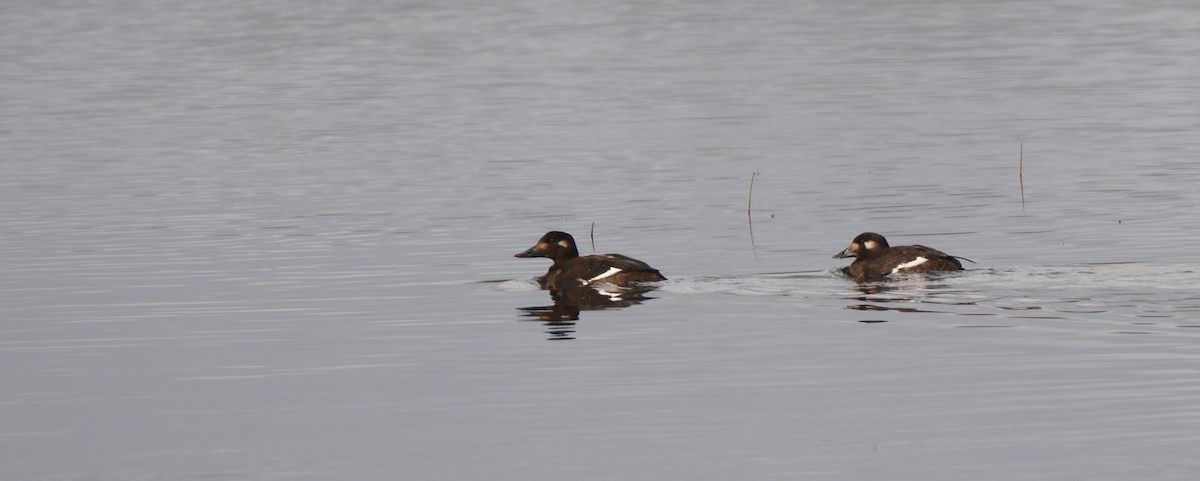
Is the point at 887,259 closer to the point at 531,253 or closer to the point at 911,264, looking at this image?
the point at 911,264

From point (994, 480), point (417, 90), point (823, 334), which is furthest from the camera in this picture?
point (417, 90)

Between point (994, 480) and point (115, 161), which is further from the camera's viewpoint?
point (115, 161)

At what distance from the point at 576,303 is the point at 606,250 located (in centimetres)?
364

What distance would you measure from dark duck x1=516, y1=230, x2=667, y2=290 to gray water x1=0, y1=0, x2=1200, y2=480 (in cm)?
30

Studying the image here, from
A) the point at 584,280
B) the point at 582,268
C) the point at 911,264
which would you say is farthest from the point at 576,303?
the point at 911,264

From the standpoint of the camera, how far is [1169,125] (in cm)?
3073

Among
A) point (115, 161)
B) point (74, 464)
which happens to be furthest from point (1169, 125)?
point (74, 464)

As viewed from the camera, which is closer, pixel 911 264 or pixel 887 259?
pixel 911 264

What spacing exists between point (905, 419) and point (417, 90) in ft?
102

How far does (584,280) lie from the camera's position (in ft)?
56.6

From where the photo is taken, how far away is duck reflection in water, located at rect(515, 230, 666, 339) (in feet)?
52.5

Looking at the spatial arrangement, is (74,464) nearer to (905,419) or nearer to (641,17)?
(905,419)

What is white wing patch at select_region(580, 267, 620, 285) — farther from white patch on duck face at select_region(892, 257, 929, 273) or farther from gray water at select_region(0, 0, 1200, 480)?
white patch on duck face at select_region(892, 257, 929, 273)

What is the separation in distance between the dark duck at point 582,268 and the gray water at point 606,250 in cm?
30
